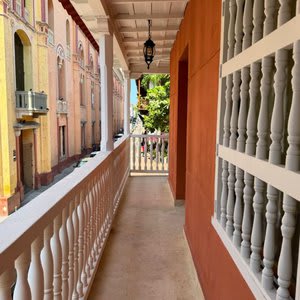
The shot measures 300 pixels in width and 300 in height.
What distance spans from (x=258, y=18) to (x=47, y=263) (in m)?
1.29

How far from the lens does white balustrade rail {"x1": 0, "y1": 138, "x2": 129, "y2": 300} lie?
34.8 inches

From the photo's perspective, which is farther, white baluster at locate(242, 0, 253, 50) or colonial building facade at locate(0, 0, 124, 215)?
colonial building facade at locate(0, 0, 124, 215)

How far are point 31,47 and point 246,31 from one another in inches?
396

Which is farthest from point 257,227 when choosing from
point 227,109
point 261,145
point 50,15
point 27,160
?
point 50,15

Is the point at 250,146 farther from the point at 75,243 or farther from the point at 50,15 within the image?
the point at 50,15

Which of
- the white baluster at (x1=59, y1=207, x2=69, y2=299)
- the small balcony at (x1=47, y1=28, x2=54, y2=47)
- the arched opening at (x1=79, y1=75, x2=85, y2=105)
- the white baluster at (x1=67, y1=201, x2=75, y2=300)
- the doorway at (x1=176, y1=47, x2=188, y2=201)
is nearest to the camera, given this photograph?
the white baluster at (x1=59, y1=207, x2=69, y2=299)

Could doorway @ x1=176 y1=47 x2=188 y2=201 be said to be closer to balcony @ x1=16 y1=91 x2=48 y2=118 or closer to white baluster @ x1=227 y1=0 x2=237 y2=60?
white baluster @ x1=227 y1=0 x2=237 y2=60

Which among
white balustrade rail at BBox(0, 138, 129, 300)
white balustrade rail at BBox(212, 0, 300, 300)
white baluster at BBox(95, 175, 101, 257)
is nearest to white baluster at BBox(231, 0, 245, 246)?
white balustrade rail at BBox(212, 0, 300, 300)

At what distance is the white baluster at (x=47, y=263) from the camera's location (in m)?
1.18

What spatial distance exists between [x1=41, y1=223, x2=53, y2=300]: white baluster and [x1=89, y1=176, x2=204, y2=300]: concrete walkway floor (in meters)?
1.03

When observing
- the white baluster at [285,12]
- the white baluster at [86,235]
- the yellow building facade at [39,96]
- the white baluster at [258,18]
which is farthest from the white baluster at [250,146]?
the yellow building facade at [39,96]

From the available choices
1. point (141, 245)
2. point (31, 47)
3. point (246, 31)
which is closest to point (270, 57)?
point (246, 31)

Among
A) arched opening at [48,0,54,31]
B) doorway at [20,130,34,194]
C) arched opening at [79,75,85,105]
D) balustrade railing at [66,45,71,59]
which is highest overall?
arched opening at [48,0,54,31]

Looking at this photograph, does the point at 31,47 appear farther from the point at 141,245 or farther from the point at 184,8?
the point at 141,245
